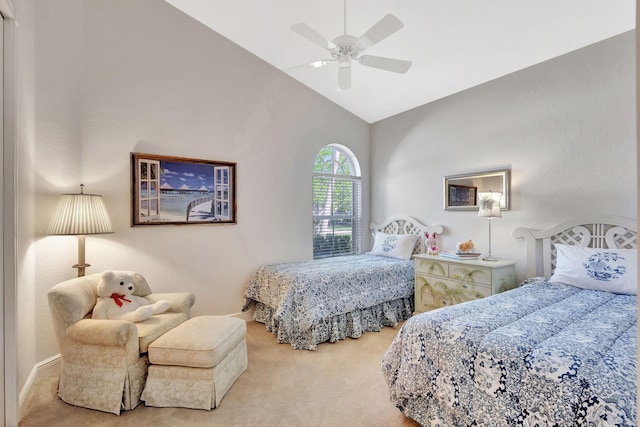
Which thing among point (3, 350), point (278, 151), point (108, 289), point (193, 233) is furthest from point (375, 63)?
point (3, 350)

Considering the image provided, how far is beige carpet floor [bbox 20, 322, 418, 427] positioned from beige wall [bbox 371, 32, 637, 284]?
2.05 metres

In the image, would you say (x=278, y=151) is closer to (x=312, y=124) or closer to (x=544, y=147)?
(x=312, y=124)

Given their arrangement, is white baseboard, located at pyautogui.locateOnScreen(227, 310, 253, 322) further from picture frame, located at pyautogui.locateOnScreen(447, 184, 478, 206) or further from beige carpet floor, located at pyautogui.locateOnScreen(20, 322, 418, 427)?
picture frame, located at pyautogui.locateOnScreen(447, 184, 478, 206)

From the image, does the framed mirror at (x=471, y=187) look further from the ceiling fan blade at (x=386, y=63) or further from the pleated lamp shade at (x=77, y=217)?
the pleated lamp shade at (x=77, y=217)

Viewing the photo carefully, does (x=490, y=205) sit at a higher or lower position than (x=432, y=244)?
higher

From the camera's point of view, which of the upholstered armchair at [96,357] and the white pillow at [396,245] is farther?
the white pillow at [396,245]

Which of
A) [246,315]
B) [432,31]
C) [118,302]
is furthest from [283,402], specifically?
[432,31]

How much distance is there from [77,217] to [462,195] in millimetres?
3731

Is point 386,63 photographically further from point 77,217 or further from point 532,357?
point 77,217

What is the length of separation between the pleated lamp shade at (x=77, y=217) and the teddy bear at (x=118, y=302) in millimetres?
399

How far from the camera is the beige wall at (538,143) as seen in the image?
2.64 metres

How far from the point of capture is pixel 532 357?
1.38m

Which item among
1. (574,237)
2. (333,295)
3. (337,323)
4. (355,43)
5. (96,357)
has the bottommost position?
(337,323)

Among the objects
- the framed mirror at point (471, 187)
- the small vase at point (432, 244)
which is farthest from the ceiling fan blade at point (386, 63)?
the small vase at point (432, 244)
